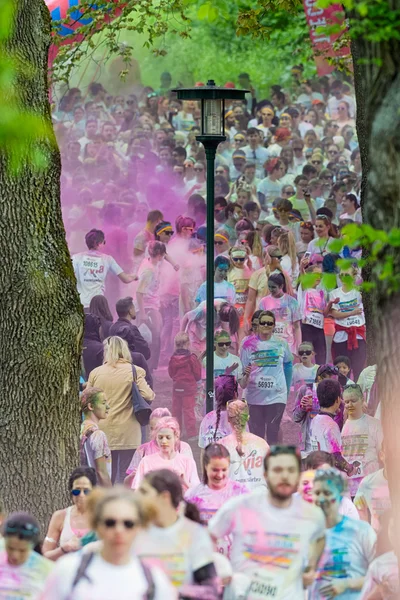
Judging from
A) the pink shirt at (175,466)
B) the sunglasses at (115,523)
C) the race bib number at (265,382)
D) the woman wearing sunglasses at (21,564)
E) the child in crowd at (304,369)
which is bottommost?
the woman wearing sunglasses at (21,564)

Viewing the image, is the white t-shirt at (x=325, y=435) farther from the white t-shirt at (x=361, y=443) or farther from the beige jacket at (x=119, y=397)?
the beige jacket at (x=119, y=397)

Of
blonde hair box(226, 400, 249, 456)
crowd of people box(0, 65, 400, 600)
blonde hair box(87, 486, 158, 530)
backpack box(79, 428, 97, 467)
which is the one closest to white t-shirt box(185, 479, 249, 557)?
crowd of people box(0, 65, 400, 600)

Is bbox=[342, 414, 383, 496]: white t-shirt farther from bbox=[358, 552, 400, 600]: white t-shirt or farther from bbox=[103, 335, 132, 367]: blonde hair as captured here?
bbox=[358, 552, 400, 600]: white t-shirt

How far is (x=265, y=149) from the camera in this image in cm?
2200

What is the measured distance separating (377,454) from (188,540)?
11.3 ft

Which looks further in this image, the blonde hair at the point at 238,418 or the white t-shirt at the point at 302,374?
the white t-shirt at the point at 302,374

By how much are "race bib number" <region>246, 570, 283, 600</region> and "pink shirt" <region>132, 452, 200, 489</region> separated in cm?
251

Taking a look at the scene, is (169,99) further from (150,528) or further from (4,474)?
(150,528)

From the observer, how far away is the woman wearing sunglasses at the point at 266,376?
1167cm

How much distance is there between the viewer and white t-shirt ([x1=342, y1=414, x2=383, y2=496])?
9.65 meters

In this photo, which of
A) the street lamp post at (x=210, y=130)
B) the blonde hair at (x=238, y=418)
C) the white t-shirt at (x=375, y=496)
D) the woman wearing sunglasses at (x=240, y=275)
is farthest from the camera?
the woman wearing sunglasses at (x=240, y=275)

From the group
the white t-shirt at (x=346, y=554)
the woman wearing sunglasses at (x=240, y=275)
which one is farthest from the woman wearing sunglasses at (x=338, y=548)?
the woman wearing sunglasses at (x=240, y=275)

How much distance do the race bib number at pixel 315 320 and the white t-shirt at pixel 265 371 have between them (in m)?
1.99

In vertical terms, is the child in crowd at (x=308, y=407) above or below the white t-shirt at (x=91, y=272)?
below
